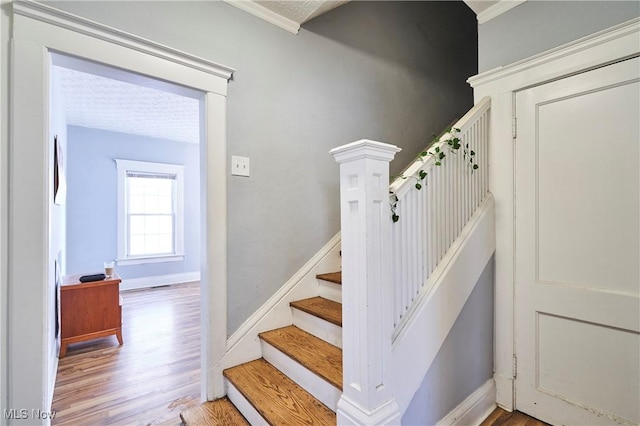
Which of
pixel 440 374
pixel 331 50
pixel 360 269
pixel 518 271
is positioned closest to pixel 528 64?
pixel 518 271

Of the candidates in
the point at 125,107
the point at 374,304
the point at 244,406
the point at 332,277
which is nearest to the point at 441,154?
the point at 374,304

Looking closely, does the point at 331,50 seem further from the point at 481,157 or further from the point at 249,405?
the point at 249,405

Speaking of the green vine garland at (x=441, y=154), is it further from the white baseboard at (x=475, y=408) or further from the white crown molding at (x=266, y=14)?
the white crown molding at (x=266, y=14)

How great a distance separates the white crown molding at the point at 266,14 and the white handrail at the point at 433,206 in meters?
1.34

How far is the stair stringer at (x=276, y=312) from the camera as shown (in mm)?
1789

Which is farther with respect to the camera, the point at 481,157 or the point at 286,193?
the point at 286,193

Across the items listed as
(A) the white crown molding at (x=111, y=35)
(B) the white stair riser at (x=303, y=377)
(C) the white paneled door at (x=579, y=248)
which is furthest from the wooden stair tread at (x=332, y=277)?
(A) the white crown molding at (x=111, y=35)

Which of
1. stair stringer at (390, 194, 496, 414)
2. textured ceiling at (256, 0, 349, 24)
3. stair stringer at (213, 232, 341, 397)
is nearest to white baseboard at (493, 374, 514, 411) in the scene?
stair stringer at (390, 194, 496, 414)

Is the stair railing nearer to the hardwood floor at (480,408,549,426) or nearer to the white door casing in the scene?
the hardwood floor at (480,408,549,426)

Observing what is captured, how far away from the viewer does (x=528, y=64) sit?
1677 mm

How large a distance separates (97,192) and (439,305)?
5.41 m

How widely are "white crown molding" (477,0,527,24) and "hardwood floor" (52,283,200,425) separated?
10.3ft

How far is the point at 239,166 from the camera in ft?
6.04

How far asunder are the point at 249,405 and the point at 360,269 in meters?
0.99
